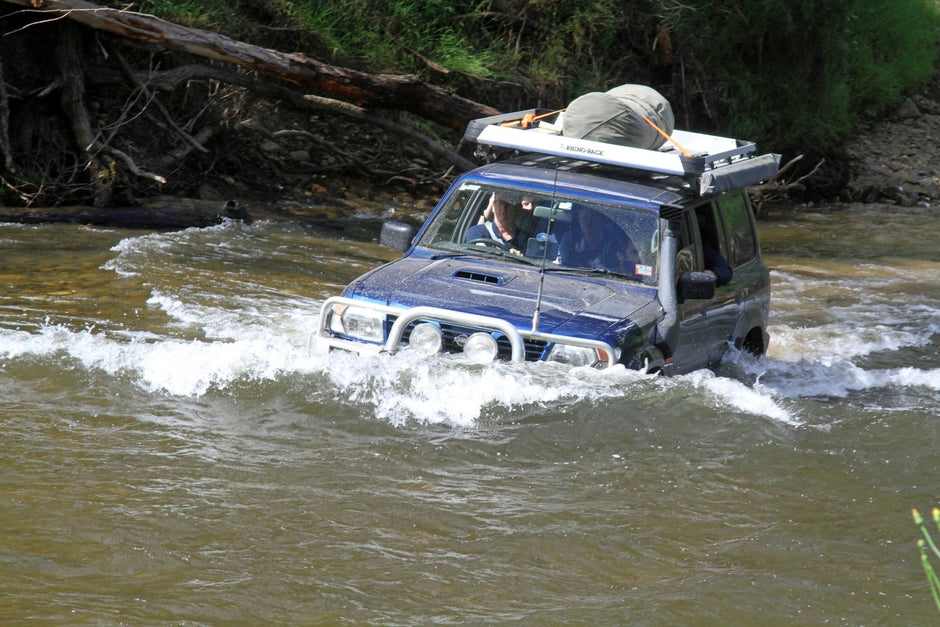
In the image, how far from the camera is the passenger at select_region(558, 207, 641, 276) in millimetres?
6711

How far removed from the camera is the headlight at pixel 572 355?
5930 mm

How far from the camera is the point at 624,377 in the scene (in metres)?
5.87

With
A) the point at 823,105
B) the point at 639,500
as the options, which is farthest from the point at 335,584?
the point at 823,105

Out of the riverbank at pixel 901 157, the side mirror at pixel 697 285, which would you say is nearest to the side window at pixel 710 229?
the side mirror at pixel 697 285

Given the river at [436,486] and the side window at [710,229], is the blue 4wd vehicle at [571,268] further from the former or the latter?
the river at [436,486]

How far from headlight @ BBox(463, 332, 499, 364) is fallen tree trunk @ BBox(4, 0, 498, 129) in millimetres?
7702

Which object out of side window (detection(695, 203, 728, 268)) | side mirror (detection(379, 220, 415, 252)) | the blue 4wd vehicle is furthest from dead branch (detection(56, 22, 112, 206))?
side window (detection(695, 203, 728, 268))

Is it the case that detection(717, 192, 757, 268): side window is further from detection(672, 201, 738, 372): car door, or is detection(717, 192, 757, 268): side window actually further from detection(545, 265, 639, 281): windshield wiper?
detection(545, 265, 639, 281): windshield wiper

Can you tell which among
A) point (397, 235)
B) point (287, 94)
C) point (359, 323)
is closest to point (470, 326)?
point (359, 323)

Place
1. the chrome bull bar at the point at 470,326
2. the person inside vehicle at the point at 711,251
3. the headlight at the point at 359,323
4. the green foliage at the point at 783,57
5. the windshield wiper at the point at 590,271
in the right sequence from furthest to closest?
1. the green foliage at the point at 783,57
2. the person inside vehicle at the point at 711,251
3. the windshield wiper at the point at 590,271
4. the headlight at the point at 359,323
5. the chrome bull bar at the point at 470,326

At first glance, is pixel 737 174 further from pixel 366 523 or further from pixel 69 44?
pixel 69 44

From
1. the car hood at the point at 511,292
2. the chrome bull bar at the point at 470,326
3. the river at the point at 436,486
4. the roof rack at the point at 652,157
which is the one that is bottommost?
the river at the point at 436,486

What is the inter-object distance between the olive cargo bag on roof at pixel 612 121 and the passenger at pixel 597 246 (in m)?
0.82

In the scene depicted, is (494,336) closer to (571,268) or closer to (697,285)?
(571,268)
